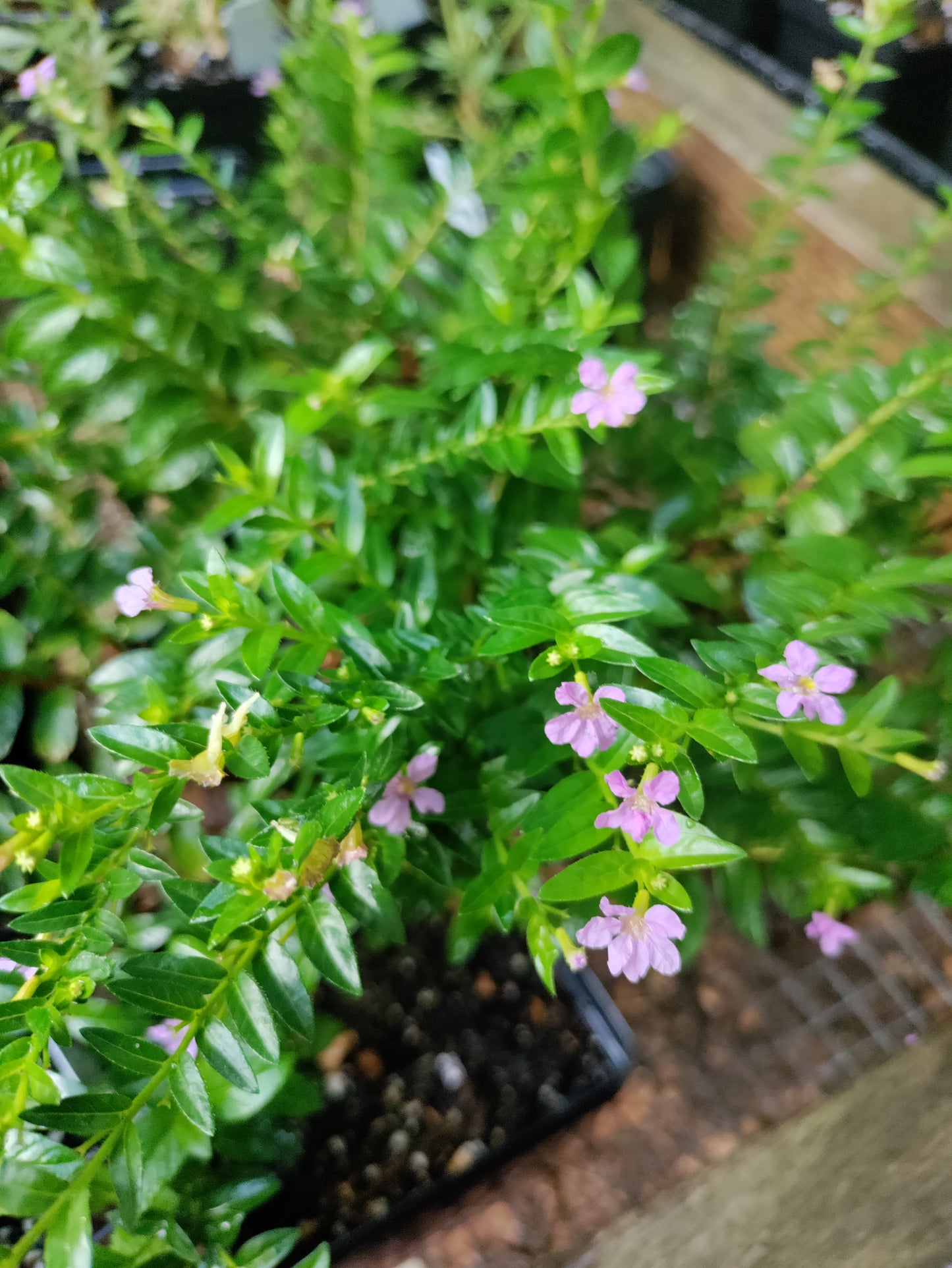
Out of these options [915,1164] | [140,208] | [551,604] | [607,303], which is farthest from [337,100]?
[915,1164]

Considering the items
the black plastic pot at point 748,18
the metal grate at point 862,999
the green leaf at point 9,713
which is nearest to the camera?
the green leaf at point 9,713

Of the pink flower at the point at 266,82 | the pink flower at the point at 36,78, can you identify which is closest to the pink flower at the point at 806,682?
the pink flower at the point at 36,78

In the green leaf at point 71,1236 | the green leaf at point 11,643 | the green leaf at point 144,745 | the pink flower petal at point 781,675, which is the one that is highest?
the green leaf at point 11,643

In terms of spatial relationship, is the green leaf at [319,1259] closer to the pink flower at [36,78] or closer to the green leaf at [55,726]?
the green leaf at [55,726]

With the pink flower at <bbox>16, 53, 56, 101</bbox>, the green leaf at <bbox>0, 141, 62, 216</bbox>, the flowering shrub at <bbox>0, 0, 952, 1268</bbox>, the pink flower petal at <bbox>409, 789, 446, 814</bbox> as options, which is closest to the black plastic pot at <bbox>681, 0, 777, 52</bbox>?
the flowering shrub at <bbox>0, 0, 952, 1268</bbox>

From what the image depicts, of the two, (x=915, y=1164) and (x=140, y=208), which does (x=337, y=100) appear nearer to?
(x=140, y=208)

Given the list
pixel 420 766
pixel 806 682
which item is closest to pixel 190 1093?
pixel 420 766

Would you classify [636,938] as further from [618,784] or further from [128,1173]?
[128,1173]
